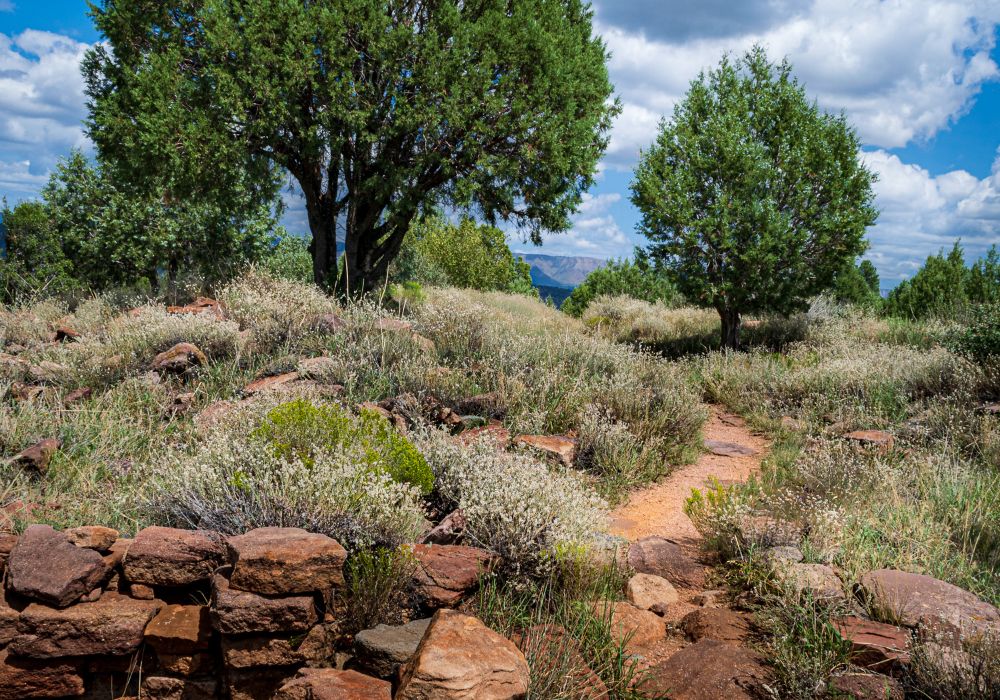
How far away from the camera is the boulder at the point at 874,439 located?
273 inches

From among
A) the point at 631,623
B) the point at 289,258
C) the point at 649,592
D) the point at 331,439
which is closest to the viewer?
the point at 631,623

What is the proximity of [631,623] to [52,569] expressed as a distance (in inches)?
130

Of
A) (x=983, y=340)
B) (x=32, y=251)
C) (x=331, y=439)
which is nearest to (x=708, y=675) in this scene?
(x=331, y=439)

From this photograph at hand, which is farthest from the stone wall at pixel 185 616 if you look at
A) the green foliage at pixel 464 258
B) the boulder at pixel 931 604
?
the green foliage at pixel 464 258

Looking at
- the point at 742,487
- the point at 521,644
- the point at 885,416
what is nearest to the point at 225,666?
the point at 521,644

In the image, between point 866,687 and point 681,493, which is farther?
point 681,493

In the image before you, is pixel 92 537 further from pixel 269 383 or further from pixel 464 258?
pixel 464 258

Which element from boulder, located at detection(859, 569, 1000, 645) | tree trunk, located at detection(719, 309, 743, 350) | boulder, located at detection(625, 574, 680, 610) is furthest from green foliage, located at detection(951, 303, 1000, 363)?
boulder, located at detection(625, 574, 680, 610)

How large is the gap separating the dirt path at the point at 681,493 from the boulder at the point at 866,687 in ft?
Result: 6.45

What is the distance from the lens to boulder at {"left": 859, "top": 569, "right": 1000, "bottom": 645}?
3377 millimetres

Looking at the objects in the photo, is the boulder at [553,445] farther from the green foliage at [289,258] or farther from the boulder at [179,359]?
the green foliage at [289,258]

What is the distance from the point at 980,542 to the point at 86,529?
6268 millimetres

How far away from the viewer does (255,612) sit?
3.25 m

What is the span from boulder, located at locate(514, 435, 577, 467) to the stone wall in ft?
9.27
